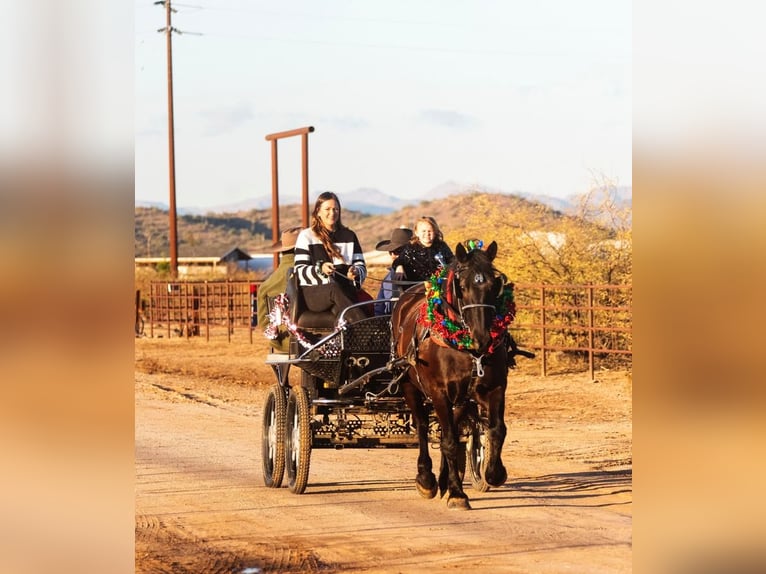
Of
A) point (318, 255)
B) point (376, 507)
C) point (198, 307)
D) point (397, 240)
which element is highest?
point (397, 240)

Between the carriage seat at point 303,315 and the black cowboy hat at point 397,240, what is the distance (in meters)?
0.80

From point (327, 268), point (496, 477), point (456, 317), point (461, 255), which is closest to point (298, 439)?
point (327, 268)

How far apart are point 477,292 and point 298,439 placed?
228 cm

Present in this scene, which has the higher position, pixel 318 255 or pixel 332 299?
pixel 318 255

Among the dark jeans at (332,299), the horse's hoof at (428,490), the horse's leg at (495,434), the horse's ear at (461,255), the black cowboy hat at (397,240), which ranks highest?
the black cowboy hat at (397,240)

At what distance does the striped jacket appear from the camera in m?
10.5

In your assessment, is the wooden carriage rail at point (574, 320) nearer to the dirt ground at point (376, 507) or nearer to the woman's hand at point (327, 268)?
the dirt ground at point (376, 507)

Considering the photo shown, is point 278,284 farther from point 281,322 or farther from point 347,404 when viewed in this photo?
point 347,404

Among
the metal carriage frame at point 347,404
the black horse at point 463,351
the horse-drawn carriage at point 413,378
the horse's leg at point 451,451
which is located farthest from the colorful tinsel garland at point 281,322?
the horse's leg at point 451,451

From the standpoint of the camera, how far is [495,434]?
9086 mm

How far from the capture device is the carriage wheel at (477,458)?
10141mm
